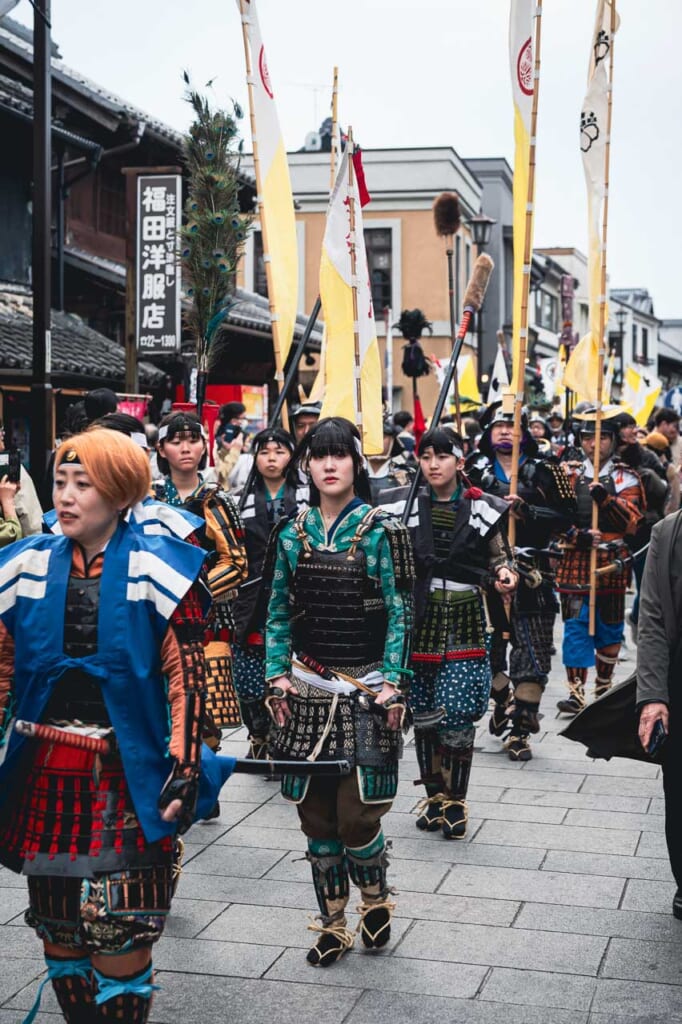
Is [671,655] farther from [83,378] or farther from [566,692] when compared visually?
[83,378]

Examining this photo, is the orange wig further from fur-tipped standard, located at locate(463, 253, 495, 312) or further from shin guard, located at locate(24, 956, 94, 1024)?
fur-tipped standard, located at locate(463, 253, 495, 312)

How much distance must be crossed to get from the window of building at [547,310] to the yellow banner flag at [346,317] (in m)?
53.0

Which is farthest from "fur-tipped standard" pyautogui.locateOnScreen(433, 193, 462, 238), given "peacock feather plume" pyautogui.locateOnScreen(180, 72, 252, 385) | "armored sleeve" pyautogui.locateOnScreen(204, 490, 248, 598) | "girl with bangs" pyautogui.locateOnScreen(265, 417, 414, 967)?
"girl with bangs" pyautogui.locateOnScreen(265, 417, 414, 967)

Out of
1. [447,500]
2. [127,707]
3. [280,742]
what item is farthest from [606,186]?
[127,707]

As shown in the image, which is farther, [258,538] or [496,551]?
[258,538]

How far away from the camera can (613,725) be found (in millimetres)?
5414

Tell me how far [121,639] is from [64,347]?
45.3ft

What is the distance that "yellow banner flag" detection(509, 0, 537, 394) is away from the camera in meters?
7.65

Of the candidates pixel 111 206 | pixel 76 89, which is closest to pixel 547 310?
pixel 111 206

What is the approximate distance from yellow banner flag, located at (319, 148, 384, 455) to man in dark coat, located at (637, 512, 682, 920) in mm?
1978

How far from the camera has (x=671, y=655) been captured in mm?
5152

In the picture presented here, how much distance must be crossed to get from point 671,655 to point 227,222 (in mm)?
4585

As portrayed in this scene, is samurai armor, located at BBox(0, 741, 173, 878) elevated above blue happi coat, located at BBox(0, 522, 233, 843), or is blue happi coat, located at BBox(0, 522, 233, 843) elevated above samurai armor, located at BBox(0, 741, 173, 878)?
blue happi coat, located at BBox(0, 522, 233, 843)

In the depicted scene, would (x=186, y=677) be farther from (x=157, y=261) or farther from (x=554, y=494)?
(x=157, y=261)
